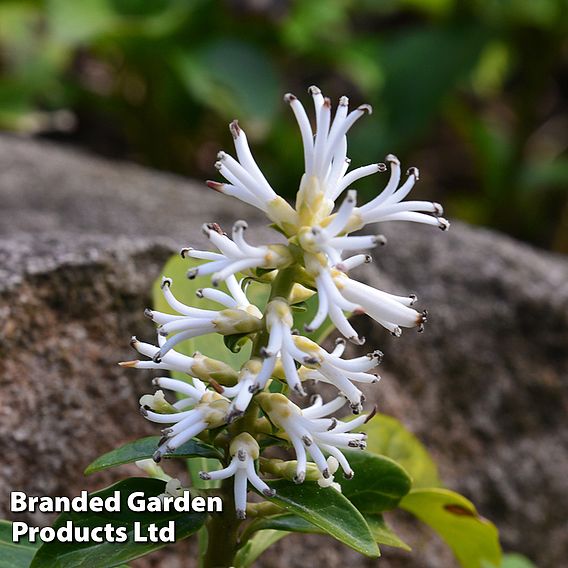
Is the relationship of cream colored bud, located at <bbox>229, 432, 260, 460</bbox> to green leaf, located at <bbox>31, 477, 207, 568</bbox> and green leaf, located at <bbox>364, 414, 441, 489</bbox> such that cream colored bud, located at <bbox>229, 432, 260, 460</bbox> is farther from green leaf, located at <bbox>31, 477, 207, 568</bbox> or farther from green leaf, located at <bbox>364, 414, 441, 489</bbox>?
green leaf, located at <bbox>364, 414, 441, 489</bbox>

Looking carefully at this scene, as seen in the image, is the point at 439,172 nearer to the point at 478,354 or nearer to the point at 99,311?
the point at 478,354

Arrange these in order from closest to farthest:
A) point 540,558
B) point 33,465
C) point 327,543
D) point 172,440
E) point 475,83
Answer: point 172,440, point 33,465, point 327,543, point 540,558, point 475,83

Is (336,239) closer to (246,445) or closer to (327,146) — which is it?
(327,146)

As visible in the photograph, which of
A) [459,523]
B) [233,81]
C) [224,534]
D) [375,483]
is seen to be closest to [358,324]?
[459,523]

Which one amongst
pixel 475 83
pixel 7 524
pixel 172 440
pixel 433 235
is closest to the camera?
pixel 172 440

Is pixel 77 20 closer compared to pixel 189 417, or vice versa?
pixel 189 417

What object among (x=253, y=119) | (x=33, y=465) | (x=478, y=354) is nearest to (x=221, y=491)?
(x=33, y=465)

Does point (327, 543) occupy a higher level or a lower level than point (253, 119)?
lower

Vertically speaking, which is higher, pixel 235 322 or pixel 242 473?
pixel 235 322
